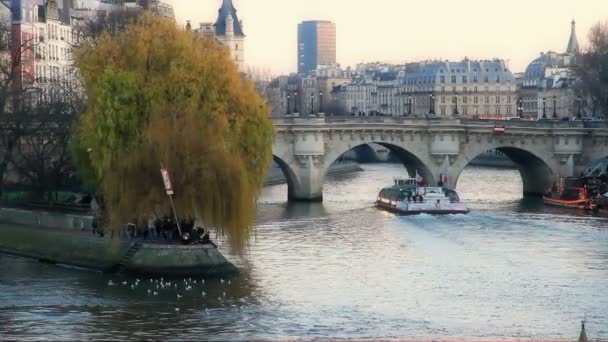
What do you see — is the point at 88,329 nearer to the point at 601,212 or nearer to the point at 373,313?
the point at 373,313

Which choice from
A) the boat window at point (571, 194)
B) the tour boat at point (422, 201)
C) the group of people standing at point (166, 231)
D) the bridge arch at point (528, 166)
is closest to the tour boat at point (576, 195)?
the boat window at point (571, 194)

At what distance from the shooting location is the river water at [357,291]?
1768 inches

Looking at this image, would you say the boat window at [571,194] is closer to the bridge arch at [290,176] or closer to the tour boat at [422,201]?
the tour boat at [422,201]

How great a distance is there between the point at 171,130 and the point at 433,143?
37.5 meters

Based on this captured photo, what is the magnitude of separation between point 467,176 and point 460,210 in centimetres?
3879

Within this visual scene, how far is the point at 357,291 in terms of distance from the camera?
51.9m

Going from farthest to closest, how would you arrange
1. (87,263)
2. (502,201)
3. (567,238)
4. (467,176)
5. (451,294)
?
1. (467,176)
2. (502,201)
3. (567,238)
4. (87,263)
5. (451,294)

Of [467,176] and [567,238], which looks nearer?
[567,238]

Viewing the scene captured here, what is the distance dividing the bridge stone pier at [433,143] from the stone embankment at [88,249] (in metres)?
25.3

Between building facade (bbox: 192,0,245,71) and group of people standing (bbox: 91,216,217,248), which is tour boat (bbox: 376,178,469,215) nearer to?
group of people standing (bbox: 91,216,217,248)

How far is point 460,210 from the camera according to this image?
80312 millimetres

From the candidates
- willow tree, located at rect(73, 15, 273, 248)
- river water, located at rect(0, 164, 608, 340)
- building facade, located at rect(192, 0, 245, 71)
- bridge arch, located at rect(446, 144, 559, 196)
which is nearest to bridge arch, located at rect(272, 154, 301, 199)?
bridge arch, located at rect(446, 144, 559, 196)

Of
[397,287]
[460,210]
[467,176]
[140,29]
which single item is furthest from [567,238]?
[467,176]

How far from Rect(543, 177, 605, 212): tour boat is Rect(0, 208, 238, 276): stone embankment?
111 ft
